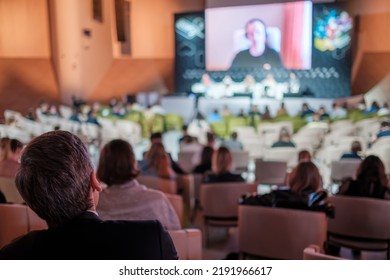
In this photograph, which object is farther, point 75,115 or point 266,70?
point 266,70

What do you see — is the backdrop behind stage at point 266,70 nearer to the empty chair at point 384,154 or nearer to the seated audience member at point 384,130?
the seated audience member at point 384,130

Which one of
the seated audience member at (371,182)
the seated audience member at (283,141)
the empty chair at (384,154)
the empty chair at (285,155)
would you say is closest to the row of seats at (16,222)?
the seated audience member at (371,182)

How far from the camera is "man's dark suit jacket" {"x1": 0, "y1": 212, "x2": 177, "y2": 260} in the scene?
3.85 ft

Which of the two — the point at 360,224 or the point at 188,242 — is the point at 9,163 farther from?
the point at 360,224

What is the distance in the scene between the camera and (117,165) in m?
2.46

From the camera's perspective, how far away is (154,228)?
119cm

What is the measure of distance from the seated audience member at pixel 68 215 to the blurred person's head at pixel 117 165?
124 cm

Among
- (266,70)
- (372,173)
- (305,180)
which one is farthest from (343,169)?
(266,70)

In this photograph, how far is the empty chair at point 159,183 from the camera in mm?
3902

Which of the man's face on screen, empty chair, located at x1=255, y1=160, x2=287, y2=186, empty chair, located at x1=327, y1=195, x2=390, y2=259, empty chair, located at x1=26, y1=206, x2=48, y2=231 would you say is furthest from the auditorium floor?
the man's face on screen

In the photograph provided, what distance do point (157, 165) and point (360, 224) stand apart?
185 centimetres

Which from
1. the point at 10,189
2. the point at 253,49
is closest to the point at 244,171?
the point at 10,189
